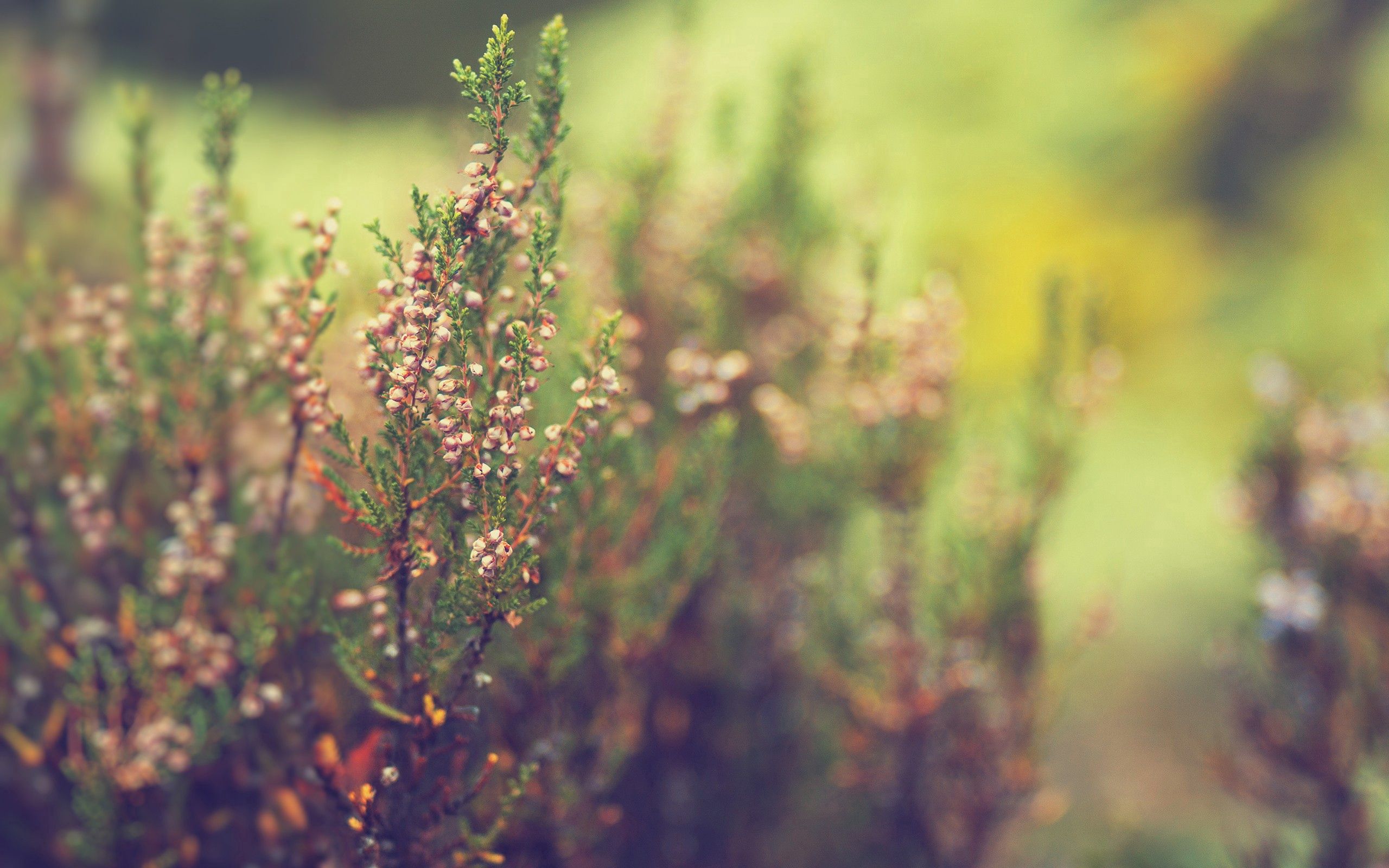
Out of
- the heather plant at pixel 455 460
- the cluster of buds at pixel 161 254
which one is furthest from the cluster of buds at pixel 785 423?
the cluster of buds at pixel 161 254

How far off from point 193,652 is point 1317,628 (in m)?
2.21

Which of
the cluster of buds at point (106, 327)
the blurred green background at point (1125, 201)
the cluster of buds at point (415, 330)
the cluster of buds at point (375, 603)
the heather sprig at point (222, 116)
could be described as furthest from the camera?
the blurred green background at point (1125, 201)

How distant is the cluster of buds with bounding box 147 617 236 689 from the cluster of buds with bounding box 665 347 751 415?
0.85 meters

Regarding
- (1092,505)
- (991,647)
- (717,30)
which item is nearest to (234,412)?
(991,647)

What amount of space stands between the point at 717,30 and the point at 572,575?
12.2 ft

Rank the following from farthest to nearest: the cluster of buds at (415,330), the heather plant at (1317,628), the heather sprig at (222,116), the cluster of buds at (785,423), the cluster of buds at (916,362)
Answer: the heather plant at (1317,628)
the cluster of buds at (785,423)
the cluster of buds at (916,362)
the heather sprig at (222,116)
the cluster of buds at (415,330)

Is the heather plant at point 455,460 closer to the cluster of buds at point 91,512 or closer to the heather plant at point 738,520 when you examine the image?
the heather plant at point 738,520

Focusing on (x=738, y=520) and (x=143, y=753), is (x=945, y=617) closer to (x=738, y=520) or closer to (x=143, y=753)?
(x=738, y=520)

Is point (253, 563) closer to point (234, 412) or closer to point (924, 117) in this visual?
point (234, 412)

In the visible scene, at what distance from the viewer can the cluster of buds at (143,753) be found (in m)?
1.32

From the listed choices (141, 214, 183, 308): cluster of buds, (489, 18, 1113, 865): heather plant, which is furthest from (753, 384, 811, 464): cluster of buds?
(141, 214, 183, 308): cluster of buds

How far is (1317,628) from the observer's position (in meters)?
1.83

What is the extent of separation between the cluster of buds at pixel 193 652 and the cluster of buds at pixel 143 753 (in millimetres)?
84

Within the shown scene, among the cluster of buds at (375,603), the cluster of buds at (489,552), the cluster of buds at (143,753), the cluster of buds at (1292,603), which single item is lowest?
the cluster of buds at (143,753)
